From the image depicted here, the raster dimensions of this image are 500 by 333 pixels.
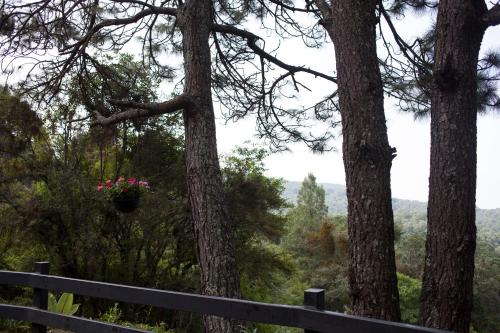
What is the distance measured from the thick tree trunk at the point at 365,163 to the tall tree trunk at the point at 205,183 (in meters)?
2.08

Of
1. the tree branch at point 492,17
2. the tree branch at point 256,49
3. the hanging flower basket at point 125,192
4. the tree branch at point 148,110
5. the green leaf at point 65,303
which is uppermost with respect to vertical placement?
the tree branch at point 256,49

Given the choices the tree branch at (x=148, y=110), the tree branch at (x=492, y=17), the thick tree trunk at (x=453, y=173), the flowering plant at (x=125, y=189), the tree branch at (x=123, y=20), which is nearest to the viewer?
the thick tree trunk at (x=453, y=173)

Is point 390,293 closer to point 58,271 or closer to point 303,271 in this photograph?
point 58,271

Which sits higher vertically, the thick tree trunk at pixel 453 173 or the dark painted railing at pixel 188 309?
the thick tree trunk at pixel 453 173

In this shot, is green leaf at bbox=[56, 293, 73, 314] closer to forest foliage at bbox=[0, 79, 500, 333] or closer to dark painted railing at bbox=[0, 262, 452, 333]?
dark painted railing at bbox=[0, 262, 452, 333]

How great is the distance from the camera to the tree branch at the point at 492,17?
10.9 ft

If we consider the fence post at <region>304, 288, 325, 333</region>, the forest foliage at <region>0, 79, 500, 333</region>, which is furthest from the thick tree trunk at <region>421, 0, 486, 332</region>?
the forest foliage at <region>0, 79, 500, 333</region>

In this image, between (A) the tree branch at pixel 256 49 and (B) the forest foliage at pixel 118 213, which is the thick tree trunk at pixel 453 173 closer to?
(A) the tree branch at pixel 256 49

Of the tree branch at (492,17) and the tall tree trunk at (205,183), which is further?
the tall tree trunk at (205,183)

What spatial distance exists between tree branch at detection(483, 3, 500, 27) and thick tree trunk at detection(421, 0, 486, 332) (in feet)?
0.17

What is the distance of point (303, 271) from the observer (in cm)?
2634

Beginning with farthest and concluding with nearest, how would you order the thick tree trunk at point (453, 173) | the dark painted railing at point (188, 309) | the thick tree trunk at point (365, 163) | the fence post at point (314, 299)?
1. the thick tree trunk at point (365, 163)
2. the thick tree trunk at point (453, 173)
3. the fence post at point (314, 299)
4. the dark painted railing at point (188, 309)

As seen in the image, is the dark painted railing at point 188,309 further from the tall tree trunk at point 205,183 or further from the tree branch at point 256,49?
the tree branch at point 256,49

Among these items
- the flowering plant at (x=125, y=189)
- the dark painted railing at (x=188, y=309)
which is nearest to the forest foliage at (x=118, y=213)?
the flowering plant at (x=125, y=189)
